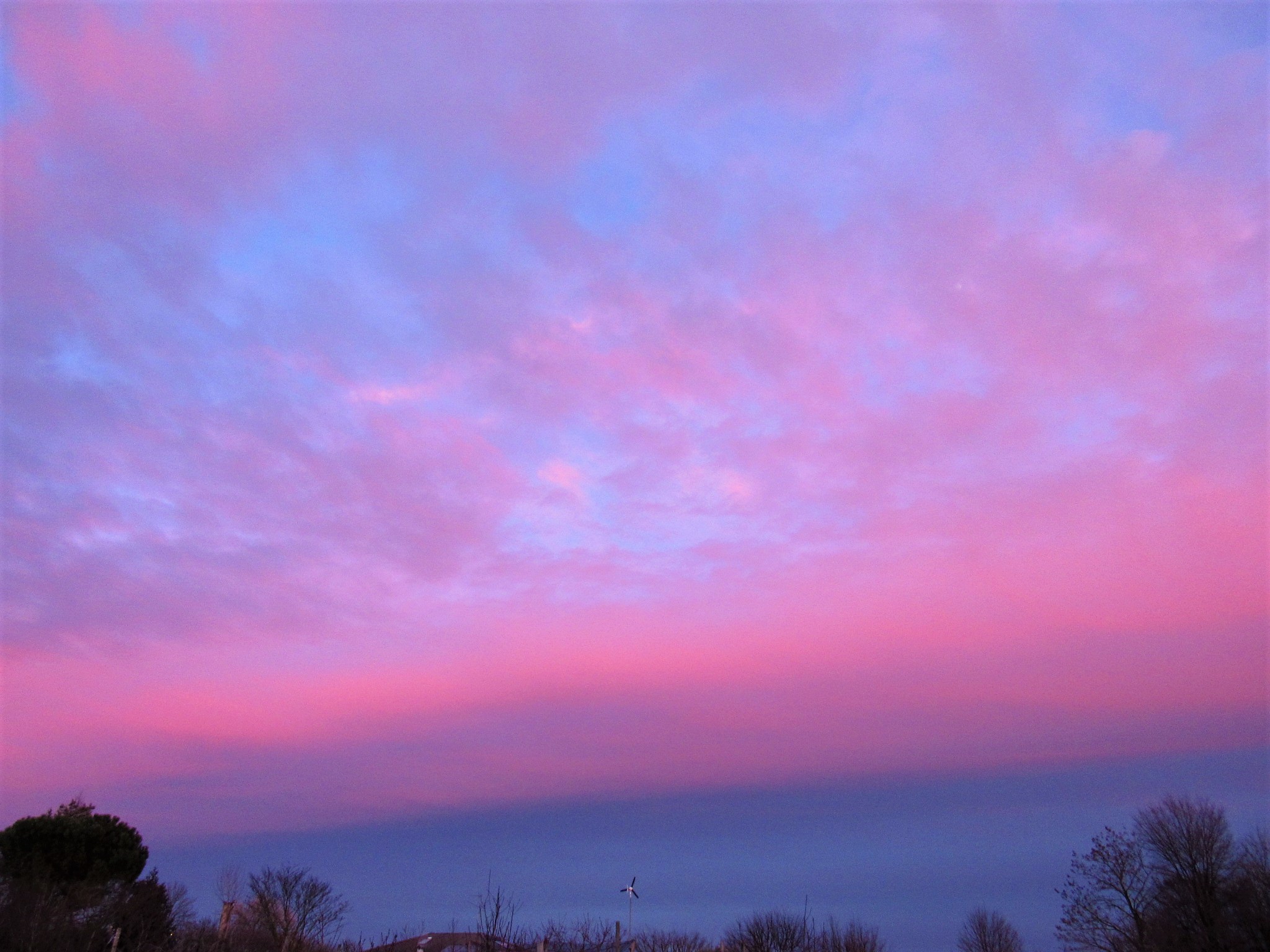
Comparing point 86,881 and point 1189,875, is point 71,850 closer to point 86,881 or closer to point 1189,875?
point 86,881

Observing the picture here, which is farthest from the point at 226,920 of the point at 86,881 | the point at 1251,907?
the point at 1251,907

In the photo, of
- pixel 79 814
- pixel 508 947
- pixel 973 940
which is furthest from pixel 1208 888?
pixel 79 814

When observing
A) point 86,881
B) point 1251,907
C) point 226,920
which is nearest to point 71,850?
point 86,881

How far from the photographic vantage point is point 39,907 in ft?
105

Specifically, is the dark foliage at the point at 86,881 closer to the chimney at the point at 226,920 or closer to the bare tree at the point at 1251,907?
the chimney at the point at 226,920

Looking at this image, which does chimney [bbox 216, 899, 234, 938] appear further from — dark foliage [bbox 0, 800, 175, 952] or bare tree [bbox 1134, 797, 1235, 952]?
bare tree [bbox 1134, 797, 1235, 952]

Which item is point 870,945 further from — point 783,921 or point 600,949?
point 600,949

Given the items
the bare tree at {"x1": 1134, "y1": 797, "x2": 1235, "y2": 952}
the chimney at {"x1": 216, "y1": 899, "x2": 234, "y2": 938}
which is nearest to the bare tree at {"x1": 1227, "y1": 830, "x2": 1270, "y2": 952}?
the bare tree at {"x1": 1134, "y1": 797, "x2": 1235, "y2": 952}

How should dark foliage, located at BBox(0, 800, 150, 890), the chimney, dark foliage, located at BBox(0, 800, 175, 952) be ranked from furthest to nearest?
dark foliage, located at BBox(0, 800, 150, 890)
the chimney
dark foliage, located at BBox(0, 800, 175, 952)

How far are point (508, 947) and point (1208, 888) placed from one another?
3646cm

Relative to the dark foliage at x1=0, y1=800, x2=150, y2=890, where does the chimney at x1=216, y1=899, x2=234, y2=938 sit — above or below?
below

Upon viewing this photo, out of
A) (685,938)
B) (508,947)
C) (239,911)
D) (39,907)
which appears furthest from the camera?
(685,938)

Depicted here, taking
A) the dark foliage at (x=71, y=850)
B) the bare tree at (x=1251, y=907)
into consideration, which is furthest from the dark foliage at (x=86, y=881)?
the bare tree at (x=1251, y=907)

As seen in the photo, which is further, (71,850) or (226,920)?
(71,850)
